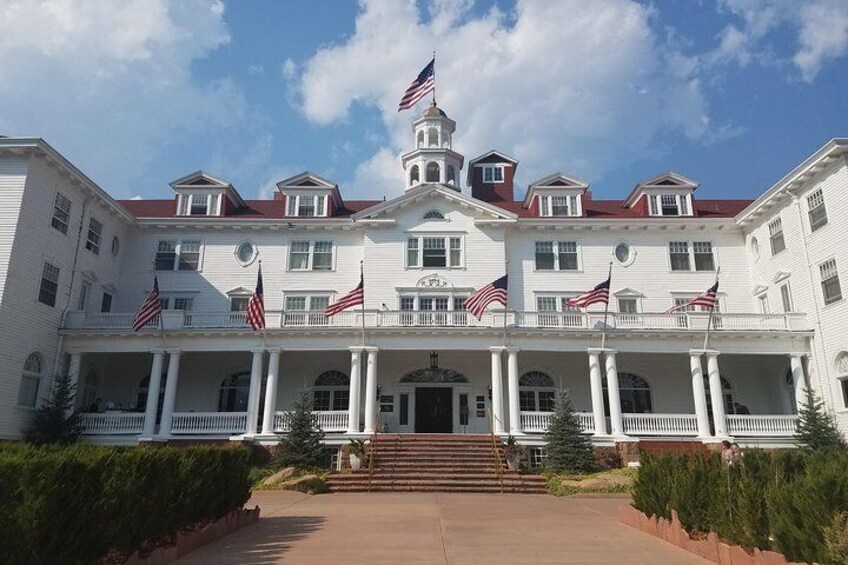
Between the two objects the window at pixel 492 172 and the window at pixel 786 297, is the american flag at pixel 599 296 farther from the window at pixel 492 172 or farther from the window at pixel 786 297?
A: the window at pixel 492 172

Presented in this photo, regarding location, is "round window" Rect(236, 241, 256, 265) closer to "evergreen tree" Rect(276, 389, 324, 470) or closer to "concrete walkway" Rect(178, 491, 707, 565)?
"evergreen tree" Rect(276, 389, 324, 470)

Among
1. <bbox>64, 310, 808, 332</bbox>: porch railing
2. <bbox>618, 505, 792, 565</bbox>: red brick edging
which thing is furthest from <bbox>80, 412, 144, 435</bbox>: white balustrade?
→ <bbox>618, 505, 792, 565</bbox>: red brick edging

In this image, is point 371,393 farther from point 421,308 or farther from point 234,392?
point 234,392

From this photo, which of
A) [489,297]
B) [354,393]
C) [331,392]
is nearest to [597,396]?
[489,297]

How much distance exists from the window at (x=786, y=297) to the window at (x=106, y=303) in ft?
105

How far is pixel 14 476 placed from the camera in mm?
6531

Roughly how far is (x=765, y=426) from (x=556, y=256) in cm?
Result: 1201

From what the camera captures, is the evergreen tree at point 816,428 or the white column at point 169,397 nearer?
the evergreen tree at point 816,428

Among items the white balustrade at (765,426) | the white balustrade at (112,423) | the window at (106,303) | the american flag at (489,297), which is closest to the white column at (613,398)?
the white balustrade at (765,426)

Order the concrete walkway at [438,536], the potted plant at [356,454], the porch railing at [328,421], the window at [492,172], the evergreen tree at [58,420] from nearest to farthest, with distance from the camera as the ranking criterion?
the concrete walkway at [438,536] → the potted plant at [356,454] → the evergreen tree at [58,420] → the porch railing at [328,421] → the window at [492,172]

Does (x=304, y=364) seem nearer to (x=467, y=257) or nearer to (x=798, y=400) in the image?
(x=467, y=257)

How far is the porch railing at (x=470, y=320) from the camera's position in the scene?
1061 inches

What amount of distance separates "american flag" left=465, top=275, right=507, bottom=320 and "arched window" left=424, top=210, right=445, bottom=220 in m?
7.41

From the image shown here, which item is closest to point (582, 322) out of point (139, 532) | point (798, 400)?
point (798, 400)
